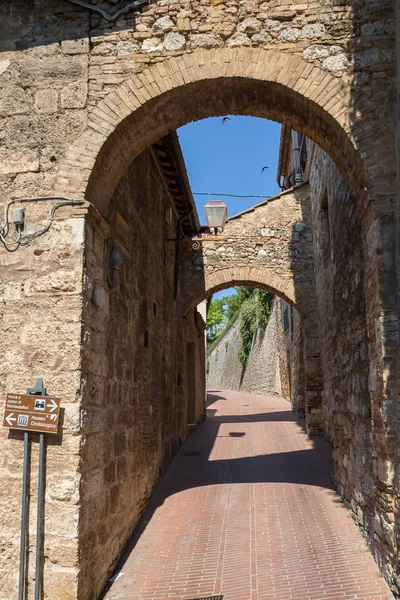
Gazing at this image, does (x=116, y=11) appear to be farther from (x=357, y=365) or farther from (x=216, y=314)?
(x=216, y=314)

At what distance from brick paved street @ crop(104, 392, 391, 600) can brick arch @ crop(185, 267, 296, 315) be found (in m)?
3.45

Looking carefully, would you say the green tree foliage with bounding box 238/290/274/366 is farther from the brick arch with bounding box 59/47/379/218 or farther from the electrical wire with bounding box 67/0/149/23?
the electrical wire with bounding box 67/0/149/23

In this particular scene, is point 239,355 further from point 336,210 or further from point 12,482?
point 12,482

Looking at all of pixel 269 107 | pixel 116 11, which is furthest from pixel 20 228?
pixel 269 107

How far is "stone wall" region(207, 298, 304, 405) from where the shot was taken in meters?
14.9

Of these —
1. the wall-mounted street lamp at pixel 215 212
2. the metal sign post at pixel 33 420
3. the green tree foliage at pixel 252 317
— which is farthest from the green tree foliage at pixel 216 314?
the metal sign post at pixel 33 420

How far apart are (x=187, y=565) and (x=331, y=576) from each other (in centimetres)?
124

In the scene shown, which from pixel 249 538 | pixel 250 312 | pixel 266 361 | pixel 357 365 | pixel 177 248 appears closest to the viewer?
pixel 249 538

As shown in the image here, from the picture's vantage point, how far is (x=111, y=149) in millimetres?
4078

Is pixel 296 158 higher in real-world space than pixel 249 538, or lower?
higher

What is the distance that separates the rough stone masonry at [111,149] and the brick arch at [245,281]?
598 centimetres

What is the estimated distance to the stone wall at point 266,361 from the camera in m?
14.9

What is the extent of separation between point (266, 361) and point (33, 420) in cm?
1858

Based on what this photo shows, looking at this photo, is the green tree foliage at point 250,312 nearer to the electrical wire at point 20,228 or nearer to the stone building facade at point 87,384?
the stone building facade at point 87,384
